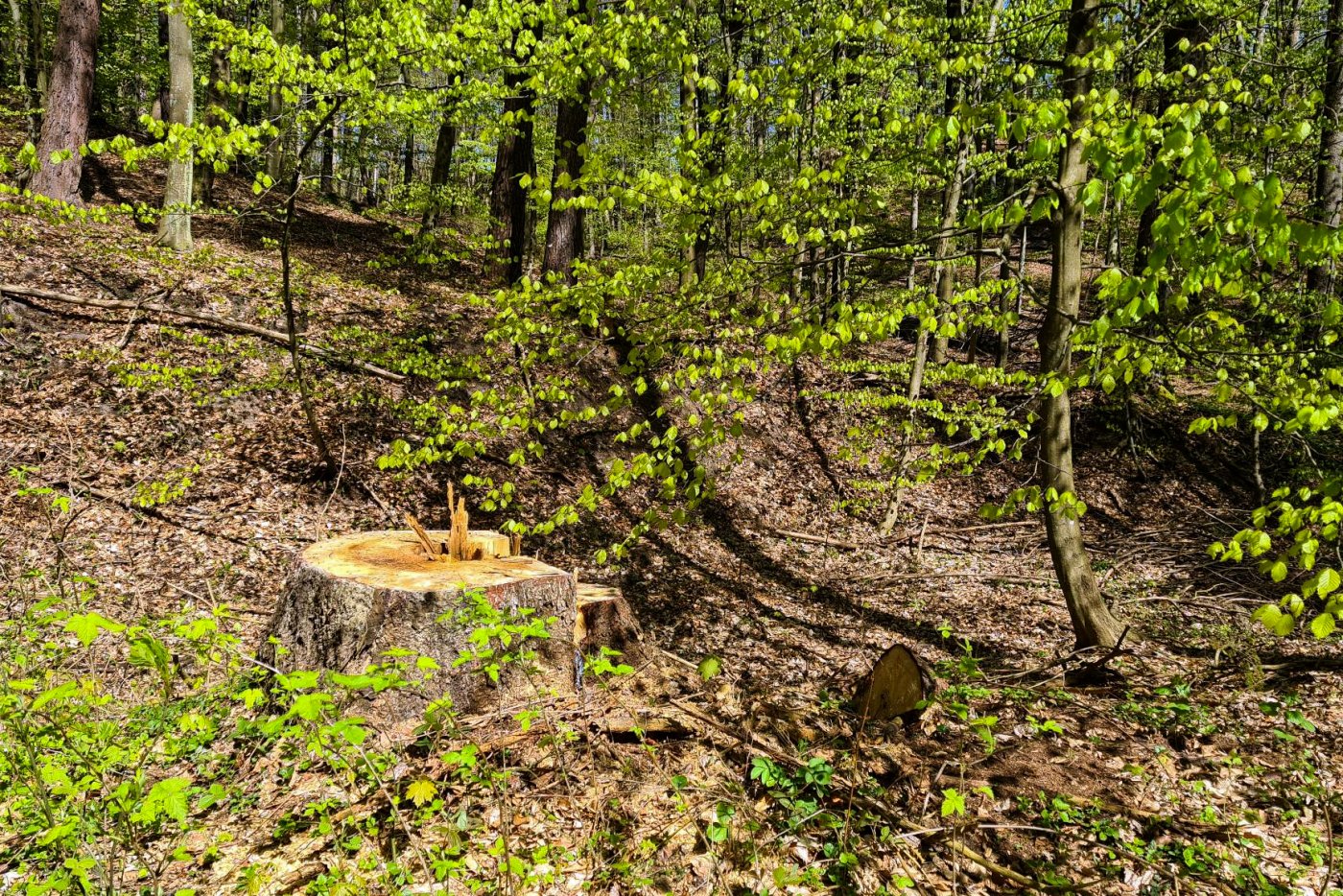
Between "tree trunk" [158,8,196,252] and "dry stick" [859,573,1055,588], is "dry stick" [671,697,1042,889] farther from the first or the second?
"tree trunk" [158,8,196,252]

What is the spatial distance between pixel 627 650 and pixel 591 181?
338 centimetres

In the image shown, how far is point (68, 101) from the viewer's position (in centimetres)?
996

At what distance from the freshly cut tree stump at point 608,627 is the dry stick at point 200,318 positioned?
5.81m

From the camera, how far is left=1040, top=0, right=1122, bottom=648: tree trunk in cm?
477

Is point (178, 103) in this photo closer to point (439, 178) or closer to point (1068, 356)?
point (439, 178)

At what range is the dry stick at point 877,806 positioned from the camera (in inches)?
115

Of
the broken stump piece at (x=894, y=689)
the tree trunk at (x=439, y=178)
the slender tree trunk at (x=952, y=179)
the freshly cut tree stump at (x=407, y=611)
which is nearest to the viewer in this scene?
the freshly cut tree stump at (x=407, y=611)

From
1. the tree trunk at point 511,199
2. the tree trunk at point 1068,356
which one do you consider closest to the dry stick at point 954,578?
the tree trunk at point 1068,356

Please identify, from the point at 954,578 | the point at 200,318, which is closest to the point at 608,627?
the point at 954,578

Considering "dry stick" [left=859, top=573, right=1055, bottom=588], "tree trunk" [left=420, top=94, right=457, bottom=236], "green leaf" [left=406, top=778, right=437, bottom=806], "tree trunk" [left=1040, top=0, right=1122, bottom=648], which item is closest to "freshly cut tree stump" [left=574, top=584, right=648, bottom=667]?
"green leaf" [left=406, top=778, right=437, bottom=806]

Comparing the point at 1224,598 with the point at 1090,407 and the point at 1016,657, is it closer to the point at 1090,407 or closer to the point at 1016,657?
the point at 1016,657

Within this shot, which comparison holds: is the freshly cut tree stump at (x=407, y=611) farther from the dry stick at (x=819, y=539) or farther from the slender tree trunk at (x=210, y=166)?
the slender tree trunk at (x=210, y=166)

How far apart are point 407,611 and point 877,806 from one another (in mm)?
2767

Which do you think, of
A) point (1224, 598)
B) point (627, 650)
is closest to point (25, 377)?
point (627, 650)
